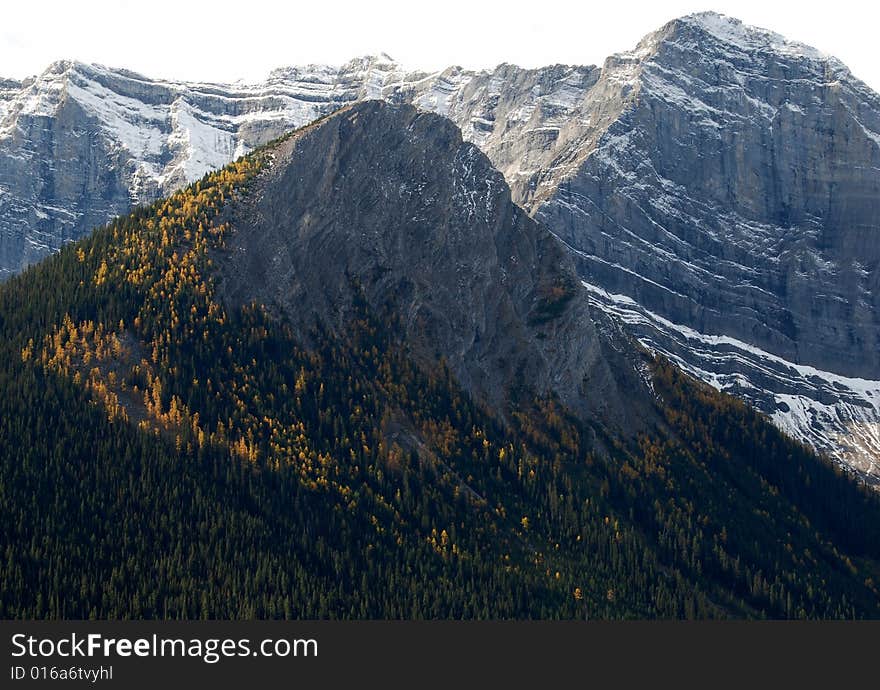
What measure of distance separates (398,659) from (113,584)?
62.3 metres

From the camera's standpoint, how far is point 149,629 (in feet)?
486

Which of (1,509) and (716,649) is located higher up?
(1,509)

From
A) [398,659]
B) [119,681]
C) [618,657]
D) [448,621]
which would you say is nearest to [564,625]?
[448,621]

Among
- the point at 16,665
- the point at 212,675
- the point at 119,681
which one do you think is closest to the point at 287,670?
the point at 212,675

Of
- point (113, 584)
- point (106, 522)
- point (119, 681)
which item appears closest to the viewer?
point (119, 681)

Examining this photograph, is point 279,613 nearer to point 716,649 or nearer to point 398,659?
point 398,659

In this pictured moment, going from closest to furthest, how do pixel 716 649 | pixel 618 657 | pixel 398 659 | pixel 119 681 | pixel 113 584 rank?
pixel 119 681 < pixel 398 659 < pixel 618 657 < pixel 716 649 < pixel 113 584

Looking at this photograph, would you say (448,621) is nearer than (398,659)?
No

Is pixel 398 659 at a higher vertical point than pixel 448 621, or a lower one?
lower

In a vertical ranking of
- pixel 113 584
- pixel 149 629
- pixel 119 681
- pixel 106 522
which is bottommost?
pixel 119 681

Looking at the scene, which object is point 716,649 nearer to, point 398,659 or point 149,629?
point 398,659

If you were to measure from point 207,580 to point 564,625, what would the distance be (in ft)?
182

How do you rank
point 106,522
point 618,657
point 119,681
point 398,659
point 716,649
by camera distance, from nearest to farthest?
point 119,681 < point 398,659 < point 618,657 < point 716,649 < point 106,522

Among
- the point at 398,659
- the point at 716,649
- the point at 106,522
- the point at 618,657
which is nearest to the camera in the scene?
the point at 398,659
